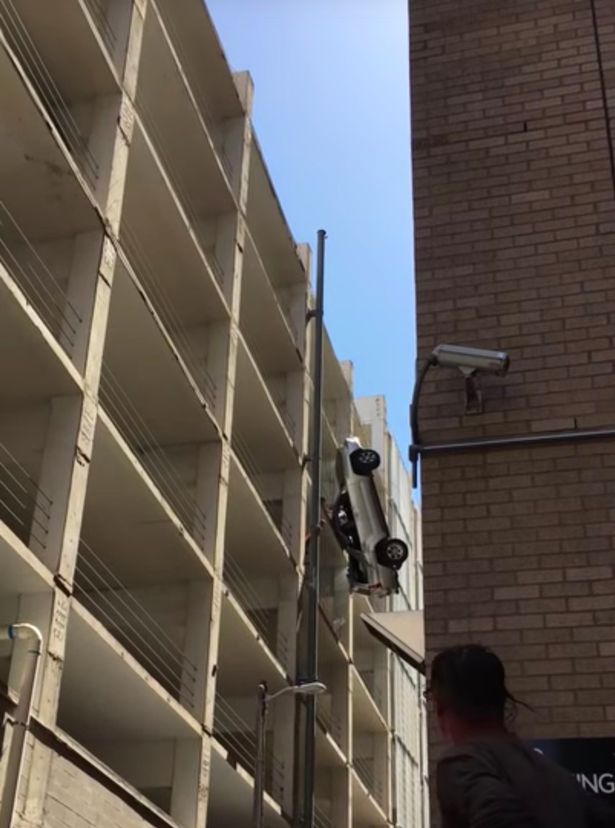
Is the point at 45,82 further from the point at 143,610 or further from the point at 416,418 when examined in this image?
the point at 416,418

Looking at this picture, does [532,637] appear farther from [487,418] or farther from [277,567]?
[277,567]

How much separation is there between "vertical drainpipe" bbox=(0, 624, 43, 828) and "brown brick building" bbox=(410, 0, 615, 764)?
21.7 ft

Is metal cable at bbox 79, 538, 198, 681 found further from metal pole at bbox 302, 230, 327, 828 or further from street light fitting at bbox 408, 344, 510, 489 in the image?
street light fitting at bbox 408, 344, 510, 489

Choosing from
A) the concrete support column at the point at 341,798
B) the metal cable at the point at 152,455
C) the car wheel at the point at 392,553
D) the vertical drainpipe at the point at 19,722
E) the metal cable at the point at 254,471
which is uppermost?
the metal cable at the point at 254,471

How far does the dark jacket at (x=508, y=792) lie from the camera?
2303 millimetres

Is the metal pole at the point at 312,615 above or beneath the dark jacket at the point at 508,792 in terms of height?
above

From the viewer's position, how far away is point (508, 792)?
7.62ft

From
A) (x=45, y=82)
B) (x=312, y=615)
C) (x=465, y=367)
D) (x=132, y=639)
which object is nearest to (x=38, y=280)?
(x=45, y=82)

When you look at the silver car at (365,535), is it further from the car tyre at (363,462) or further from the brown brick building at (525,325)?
the brown brick building at (525,325)

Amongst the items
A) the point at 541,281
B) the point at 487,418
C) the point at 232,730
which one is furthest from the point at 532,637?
the point at 232,730

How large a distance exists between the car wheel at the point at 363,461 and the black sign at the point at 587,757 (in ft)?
25.4

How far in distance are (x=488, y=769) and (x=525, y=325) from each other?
4.79 meters

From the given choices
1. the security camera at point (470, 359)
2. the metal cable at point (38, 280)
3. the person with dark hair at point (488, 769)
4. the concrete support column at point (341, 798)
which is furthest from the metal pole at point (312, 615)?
the person with dark hair at point (488, 769)

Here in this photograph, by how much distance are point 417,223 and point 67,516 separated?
7.48 meters
